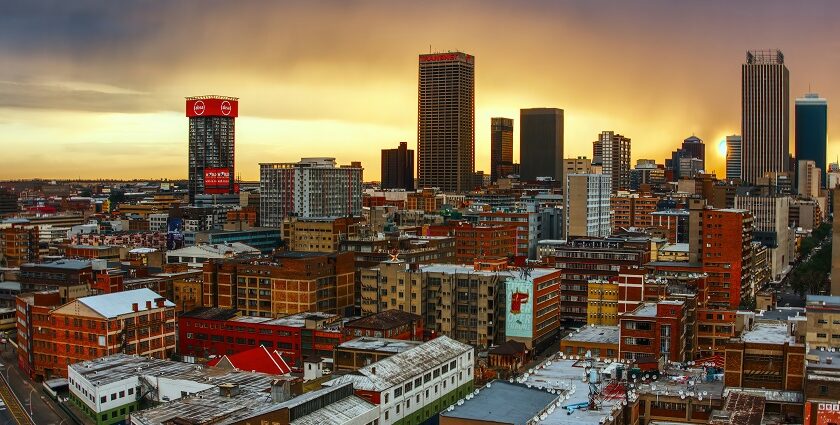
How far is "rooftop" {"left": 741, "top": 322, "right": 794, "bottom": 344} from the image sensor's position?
61.4m

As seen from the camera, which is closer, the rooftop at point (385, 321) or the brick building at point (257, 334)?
the rooftop at point (385, 321)

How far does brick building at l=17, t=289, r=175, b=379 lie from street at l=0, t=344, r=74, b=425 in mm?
1539

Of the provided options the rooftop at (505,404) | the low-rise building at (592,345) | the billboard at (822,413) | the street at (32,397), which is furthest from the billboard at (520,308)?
the billboard at (822,413)

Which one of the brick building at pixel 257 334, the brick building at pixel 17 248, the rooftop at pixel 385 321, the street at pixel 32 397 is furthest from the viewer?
the brick building at pixel 17 248

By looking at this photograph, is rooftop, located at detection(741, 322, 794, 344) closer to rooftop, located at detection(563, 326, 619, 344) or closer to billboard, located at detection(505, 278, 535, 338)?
rooftop, located at detection(563, 326, 619, 344)

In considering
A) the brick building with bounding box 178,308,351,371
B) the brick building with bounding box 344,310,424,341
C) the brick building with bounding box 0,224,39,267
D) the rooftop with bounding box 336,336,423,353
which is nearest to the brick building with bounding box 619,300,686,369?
the rooftop with bounding box 336,336,423,353

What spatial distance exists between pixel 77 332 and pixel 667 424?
54544mm

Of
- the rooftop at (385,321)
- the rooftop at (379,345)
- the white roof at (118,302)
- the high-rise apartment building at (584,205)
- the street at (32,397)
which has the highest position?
the high-rise apartment building at (584,205)

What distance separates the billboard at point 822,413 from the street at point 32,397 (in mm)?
54233

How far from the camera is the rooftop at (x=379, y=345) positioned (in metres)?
71.4

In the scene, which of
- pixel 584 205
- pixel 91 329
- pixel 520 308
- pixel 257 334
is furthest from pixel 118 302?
pixel 584 205

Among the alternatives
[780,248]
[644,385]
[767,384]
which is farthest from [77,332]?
[780,248]

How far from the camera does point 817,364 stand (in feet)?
184

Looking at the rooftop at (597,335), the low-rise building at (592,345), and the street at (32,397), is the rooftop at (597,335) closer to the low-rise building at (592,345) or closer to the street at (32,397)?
the low-rise building at (592,345)
